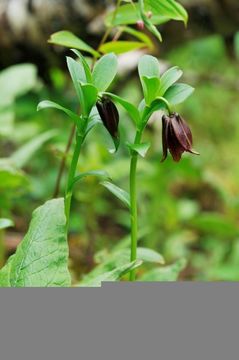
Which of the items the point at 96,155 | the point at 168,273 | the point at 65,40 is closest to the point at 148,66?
the point at 65,40

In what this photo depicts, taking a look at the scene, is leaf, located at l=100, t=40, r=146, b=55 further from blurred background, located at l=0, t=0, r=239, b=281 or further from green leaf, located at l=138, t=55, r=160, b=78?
blurred background, located at l=0, t=0, r=239, b=281

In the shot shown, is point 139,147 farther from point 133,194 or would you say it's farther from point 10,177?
point 10,177

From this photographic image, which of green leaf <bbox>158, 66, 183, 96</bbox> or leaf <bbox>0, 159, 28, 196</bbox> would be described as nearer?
green leaf <bbox>158, 66, 183, 96</bbox>

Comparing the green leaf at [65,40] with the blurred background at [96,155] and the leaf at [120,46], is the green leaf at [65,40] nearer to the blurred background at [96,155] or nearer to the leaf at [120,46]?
the leaf at [120,46]

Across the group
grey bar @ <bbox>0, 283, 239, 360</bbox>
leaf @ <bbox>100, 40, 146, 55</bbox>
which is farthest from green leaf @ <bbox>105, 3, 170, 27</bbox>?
grey bar @ <bbox>0, 283, 239, 360</bbox>

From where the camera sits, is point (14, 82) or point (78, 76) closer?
point (78, 76)
